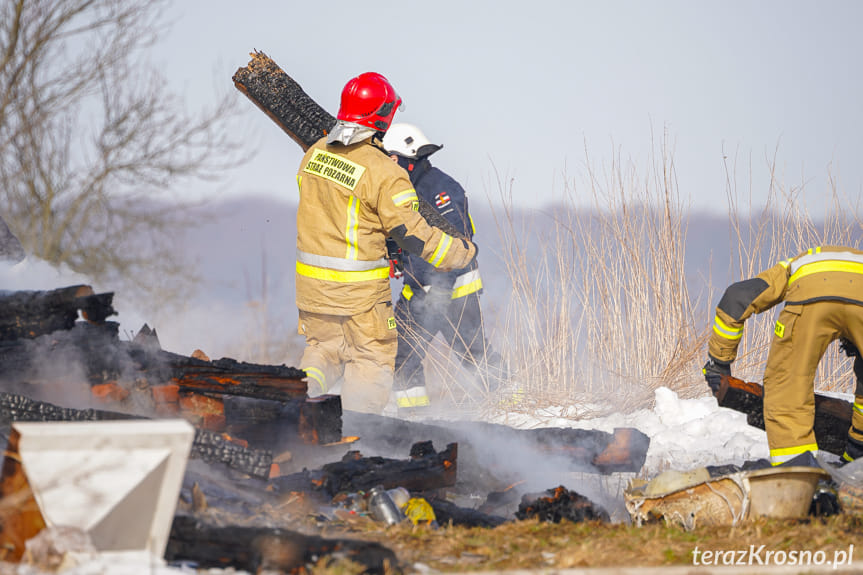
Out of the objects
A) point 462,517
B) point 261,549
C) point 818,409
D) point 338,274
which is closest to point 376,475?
point 462,517

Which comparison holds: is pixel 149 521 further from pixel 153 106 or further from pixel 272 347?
pixel 153 106

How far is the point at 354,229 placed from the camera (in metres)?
4.64

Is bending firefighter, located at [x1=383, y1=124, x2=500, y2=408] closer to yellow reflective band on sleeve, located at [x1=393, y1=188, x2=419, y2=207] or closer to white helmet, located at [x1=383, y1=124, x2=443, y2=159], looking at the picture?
white helmet, located at [x1=383, y1=124, x2=443, y2=159]

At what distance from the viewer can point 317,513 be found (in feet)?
10.4

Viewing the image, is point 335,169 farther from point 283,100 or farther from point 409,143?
point 409,143

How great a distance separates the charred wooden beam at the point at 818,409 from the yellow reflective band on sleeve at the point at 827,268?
65 cm

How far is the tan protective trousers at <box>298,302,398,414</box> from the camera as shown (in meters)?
4.84

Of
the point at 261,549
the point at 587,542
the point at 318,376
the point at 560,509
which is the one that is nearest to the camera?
the point at 261,549

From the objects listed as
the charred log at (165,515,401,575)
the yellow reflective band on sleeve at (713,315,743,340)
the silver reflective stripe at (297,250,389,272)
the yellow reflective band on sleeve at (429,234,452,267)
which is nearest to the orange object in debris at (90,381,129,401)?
the silver reflective stripe at (297,250,389,272)

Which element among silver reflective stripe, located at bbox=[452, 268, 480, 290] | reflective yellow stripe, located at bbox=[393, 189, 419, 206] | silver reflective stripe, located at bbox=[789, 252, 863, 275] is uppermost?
reflective yellow stripe, located at bbox=[393, 189, 419, 206]

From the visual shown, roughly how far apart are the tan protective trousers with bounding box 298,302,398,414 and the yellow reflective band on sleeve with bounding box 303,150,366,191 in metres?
0.87

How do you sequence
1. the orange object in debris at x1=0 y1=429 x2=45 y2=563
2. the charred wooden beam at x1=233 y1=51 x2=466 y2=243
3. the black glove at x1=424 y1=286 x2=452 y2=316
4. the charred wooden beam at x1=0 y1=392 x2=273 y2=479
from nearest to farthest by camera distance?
the orange object in debris at x1=0 y1=429 x2=45 y2=563, the charred wooden beam at x1=0 y1=392 x2=273 y2=479, the charred wooden beam at x1=233 y1=51 x2=466 y2=243, the black glove at x1=424 y1=286 x2=452 y2=316

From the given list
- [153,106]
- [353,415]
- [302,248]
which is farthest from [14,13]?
[353,415]

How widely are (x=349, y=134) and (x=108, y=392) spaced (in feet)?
6.87
